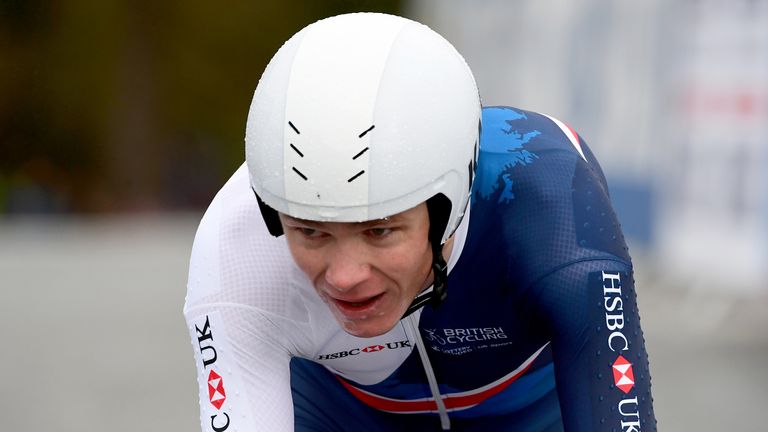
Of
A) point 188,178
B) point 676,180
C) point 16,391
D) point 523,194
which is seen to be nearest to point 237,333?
point 523,194

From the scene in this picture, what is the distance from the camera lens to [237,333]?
10.1ft

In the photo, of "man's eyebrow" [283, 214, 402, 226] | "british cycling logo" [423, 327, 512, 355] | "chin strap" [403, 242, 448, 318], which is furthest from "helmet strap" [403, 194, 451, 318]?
"british cycling logo" [423, 327, 512, 355]

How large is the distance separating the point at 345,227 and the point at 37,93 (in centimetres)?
2341

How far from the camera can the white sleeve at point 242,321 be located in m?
3.07

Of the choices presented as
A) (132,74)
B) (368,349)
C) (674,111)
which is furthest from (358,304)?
(132,74)

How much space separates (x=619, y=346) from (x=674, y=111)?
7053 mm

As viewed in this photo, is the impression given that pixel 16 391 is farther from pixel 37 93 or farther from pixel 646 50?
pixel 37 93

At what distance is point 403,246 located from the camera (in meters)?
2.77

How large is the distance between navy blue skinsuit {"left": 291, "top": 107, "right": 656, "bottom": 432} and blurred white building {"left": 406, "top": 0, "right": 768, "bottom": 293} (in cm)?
571

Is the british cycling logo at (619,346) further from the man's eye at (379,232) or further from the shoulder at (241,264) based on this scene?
the shoulder at (241,264)

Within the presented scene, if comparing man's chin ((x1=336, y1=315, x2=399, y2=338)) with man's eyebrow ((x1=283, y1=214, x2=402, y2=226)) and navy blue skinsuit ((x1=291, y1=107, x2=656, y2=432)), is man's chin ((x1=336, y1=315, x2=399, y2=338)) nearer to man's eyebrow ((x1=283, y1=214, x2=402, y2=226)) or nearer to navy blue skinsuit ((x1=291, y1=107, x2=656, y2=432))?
man's eyebrow ((x1=283, y1=214, x2=402, y2=226))

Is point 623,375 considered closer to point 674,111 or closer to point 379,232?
point 379,232

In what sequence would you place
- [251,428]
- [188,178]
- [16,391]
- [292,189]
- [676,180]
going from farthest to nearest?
[188,178] < [676,180] < [16,391] < [251,428] < [292,189]

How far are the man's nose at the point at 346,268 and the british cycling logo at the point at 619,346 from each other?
0.54m
